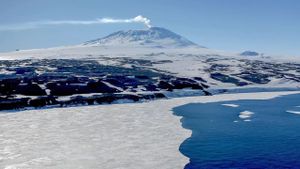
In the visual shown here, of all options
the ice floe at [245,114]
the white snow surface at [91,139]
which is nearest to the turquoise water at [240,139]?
the ice floe at [245,114]

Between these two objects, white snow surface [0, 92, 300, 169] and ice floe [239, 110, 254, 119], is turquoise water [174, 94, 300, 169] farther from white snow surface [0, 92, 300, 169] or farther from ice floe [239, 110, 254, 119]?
A: white snow surface [0, 92, 300, 169]

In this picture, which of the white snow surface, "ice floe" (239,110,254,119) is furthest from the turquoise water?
the white snow surface

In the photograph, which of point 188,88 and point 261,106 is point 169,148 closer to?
point 261,106

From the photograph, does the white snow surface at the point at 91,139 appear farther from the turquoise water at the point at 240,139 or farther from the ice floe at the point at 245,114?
the ice floe at the point at 245,114

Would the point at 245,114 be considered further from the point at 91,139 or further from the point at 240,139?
the point at 91,139

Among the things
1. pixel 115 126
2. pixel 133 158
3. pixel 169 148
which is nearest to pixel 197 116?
pixel 115 126


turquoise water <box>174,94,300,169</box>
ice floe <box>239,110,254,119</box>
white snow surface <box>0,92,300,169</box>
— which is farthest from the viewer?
ice floe <box>239,110,254,119</box>
